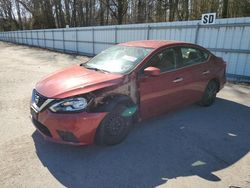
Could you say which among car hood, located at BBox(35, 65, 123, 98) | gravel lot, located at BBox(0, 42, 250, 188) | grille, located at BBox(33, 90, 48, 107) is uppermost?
car hood, located at BBox(35, 65, 123, 98)

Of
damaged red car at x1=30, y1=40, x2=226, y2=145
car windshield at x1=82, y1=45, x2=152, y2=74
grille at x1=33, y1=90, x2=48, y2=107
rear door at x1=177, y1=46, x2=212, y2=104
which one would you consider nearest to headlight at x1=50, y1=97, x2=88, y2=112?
damaged red car at x1=30, y1=40, x2=226, y2=145

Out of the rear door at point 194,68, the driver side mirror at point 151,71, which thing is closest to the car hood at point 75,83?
the driver side mirror at point 151,71

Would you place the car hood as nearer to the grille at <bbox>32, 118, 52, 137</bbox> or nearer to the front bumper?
the front bumper

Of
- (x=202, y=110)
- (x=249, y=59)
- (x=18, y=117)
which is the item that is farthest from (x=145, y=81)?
(x=249, y=59)

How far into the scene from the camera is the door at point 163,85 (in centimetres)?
394

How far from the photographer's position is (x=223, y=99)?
618 centimetres

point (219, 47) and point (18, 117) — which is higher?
point (219, 47)

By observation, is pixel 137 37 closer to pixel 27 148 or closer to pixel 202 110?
pixel 202 110

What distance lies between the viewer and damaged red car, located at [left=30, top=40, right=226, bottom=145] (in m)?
3.20

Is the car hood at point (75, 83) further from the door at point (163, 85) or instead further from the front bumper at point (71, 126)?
the door at point (163, 85)

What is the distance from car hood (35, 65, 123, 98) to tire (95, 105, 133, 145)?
0.45m

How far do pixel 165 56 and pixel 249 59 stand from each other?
4.98m

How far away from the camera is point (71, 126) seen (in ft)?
10.2

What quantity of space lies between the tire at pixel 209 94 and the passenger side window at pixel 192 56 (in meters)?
0.64
